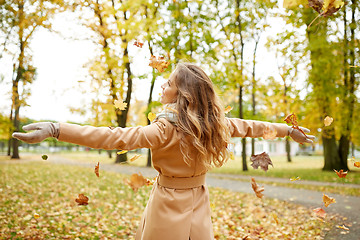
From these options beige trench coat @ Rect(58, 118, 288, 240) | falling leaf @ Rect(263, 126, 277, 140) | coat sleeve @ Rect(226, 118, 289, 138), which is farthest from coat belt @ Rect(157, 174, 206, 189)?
falling leaf @ Rect(263, 126, 277, 140)

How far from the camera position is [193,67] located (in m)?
2.18

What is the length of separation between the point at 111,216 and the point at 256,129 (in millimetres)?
4514

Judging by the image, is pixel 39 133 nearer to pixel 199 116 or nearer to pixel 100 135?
pixel 100 135

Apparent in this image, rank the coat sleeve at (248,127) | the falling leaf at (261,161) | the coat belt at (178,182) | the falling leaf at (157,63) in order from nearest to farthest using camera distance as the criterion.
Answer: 1. the coat belt at (178,182)
2. the coat sleeve at (248,127)
3. the falling leaf at (261,161)
4. the falling leaf at (157,63)

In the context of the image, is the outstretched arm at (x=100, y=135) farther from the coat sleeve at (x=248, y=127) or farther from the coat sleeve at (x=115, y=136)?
the coat sleeve at (x=248, y=127)

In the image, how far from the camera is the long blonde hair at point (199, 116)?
2.01 meters

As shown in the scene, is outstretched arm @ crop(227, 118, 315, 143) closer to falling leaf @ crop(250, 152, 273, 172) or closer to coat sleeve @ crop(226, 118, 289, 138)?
coat sleeve @ crop(226, 118, 289, 138)

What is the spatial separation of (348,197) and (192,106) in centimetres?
778

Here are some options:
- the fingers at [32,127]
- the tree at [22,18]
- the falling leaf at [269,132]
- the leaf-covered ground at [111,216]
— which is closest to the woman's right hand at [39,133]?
the fingers at [32,127]

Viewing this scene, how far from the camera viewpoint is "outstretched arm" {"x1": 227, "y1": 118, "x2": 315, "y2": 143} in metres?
2.36

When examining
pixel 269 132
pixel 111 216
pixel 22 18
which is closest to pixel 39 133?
pixel 269 132

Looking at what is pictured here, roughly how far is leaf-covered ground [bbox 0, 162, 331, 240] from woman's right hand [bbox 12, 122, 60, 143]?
2.77m

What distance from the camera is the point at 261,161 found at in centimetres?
277

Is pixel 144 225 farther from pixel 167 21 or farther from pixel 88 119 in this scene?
pixel 88 119
